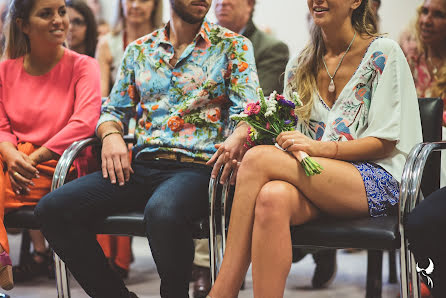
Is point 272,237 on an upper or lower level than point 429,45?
lower

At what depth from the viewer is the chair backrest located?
2.36 meters

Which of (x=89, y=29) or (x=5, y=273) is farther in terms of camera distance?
(x=89, y=29)

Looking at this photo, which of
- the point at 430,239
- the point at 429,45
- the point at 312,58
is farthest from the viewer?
the point at 429,45

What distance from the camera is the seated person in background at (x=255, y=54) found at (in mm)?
3006

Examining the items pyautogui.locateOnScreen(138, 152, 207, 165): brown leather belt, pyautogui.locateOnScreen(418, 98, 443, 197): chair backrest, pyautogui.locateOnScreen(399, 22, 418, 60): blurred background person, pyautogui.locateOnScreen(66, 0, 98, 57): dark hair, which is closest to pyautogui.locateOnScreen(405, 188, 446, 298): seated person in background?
pyautogui.locateOnScreen(418, 98, 443, 197): chair backrest

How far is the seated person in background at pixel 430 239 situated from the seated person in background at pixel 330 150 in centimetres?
22

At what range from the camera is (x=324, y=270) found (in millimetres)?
3150

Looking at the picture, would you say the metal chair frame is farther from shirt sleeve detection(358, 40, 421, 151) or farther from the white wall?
the white wall

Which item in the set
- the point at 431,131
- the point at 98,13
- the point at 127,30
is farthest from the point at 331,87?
the point at 98,13

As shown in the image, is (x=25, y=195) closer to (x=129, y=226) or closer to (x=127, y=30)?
(x=129, y=226)

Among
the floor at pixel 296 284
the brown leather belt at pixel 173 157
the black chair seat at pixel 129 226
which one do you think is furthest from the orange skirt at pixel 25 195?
the floor at pixel 296 284

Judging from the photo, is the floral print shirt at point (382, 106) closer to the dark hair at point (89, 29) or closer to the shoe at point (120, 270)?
the shoe at point (120, 270)

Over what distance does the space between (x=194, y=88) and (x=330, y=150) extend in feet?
2.20

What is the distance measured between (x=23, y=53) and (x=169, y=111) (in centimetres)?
87
